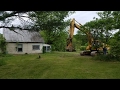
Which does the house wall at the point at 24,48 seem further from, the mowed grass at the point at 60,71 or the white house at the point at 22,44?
the mowed grass at the point at 60,71

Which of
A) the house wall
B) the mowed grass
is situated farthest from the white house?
the mowed grass

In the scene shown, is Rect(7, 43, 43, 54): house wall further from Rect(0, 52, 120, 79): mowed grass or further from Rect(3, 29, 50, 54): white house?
Rect(0, 52, 120, 79): mowed grass

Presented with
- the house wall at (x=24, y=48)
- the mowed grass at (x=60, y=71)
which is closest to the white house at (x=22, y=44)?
the house wall at (x=24, y=48)

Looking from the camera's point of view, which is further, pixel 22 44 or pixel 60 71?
pixel 22 44

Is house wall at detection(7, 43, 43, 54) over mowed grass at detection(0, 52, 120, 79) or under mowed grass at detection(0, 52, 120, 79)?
over

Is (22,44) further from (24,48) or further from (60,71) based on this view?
(60,71)

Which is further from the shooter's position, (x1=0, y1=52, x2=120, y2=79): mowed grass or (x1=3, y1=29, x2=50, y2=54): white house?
(x1=3, y1=29, x2=50, y2=54): white house

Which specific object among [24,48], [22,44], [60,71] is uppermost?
[22,44]

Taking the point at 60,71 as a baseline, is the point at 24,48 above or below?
above

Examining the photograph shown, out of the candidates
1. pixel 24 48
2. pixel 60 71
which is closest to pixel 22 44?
pixel 24 48

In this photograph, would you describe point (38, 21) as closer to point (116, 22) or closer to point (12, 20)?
point (12, 20)
